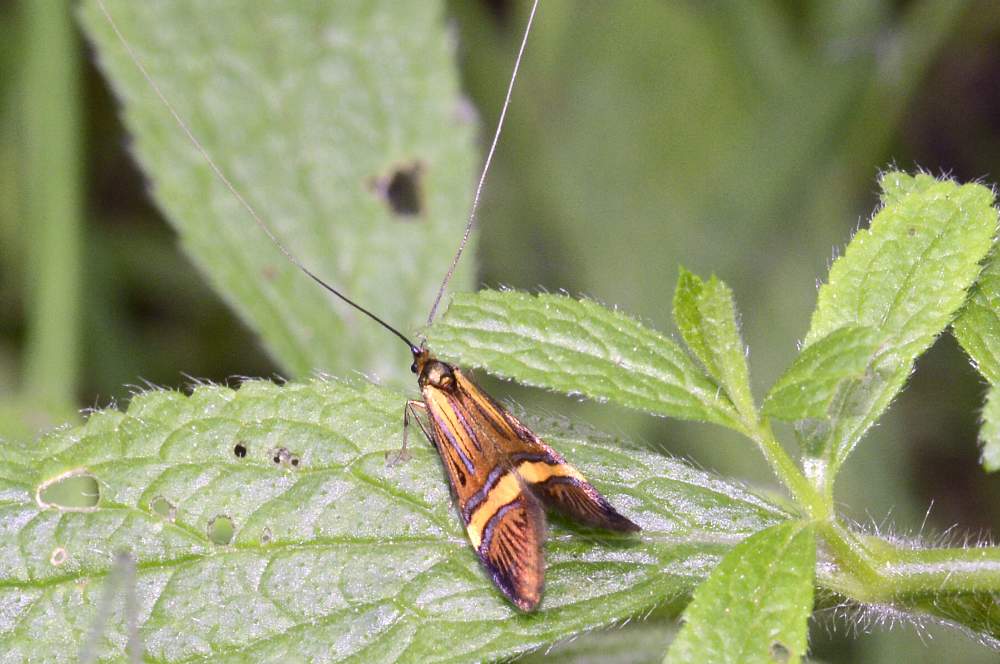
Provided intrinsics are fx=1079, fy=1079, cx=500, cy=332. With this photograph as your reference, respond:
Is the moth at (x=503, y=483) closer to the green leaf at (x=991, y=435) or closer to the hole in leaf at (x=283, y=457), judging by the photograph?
the hole in leaf at (x=283, y=457)

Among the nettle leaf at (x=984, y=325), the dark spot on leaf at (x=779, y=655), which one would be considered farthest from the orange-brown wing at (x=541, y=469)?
the nettle leaf at (x=984, y=325)

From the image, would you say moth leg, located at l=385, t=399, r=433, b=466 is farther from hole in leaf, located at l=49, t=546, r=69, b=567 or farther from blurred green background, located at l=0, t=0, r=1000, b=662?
blurred green background, located at l=0, t=0, r=1000, b=662

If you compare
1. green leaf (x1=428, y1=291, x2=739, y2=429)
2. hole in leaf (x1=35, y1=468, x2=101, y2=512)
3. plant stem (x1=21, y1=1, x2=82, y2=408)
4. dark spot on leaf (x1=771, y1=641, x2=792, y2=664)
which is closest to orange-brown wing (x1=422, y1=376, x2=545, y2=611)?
green leaf (x1=428, y1=291, x2=739, y2=429)

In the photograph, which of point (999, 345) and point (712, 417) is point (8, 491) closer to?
point (712, 417)

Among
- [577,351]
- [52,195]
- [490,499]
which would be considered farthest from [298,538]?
[52,195]

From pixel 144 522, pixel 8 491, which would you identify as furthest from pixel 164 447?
pixel 8 491

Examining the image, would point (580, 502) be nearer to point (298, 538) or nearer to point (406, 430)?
point (406, 430)

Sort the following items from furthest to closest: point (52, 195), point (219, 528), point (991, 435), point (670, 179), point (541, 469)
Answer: point (670, 179)
point (52, 195)
point (541, 469)
point (219, 528)
point (991, 435)
